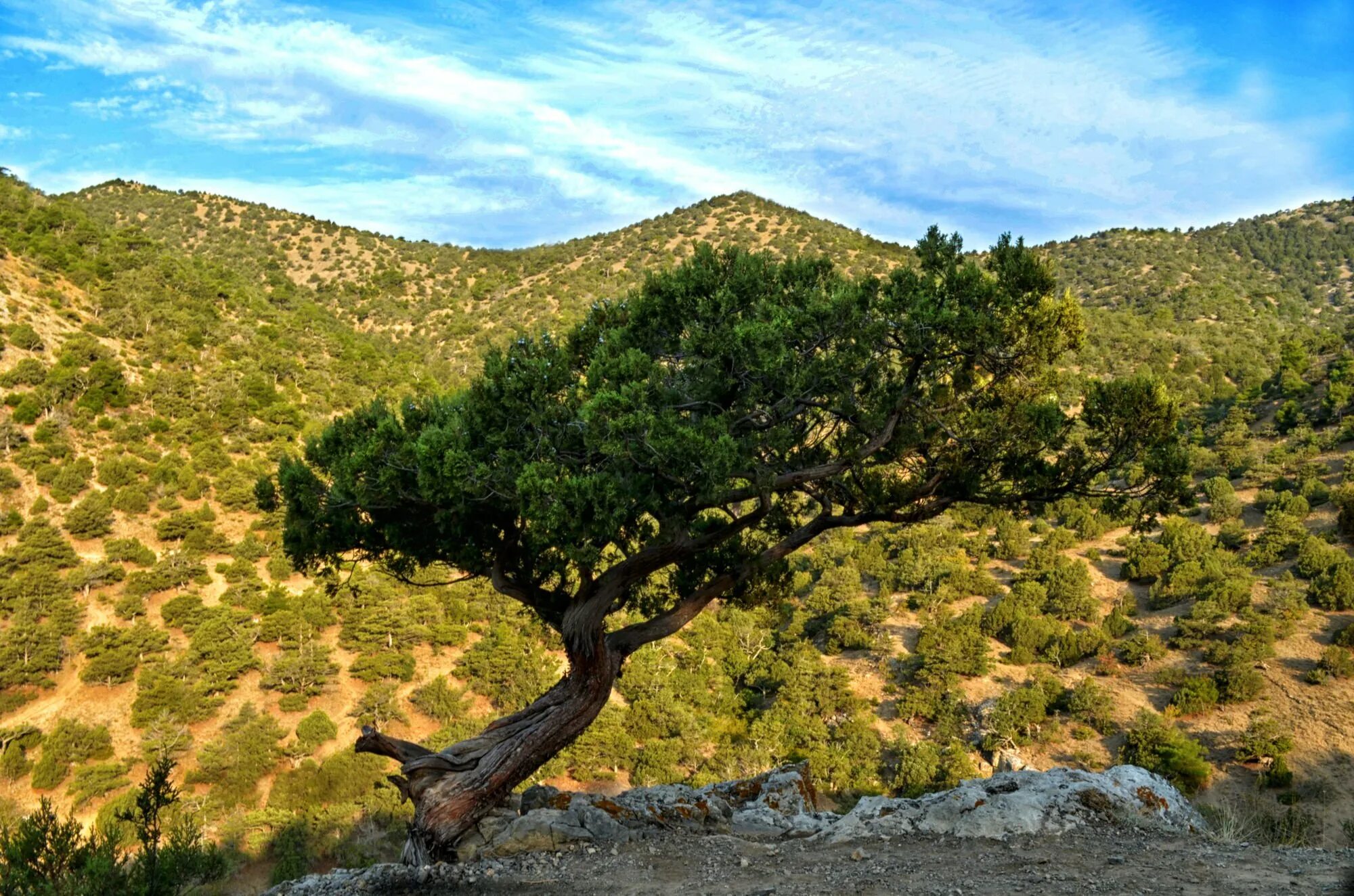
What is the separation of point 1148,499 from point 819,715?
58.2ft

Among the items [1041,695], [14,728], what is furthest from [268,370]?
[1041,695]

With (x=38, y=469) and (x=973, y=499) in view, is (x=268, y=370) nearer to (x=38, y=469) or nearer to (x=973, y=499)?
(x=38, y=469)

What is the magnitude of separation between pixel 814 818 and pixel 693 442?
5009 millimetres

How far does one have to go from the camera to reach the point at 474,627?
98.5 ft

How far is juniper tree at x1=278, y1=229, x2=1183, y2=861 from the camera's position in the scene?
8266 mm

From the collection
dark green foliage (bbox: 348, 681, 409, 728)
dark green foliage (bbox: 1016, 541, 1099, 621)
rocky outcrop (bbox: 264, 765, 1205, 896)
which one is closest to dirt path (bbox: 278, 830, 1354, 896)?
rocky outcrop (bbox: 264, 765, 1205, 896)

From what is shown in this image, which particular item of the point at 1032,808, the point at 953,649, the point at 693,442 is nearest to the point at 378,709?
the point at 953,649

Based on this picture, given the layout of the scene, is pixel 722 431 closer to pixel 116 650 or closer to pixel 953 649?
pixel 953 649

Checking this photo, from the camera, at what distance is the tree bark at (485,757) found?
846cm

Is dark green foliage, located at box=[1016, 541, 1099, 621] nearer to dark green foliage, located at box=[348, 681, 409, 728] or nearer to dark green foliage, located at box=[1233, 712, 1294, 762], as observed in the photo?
dark green foliage, located at box=[1233, 712, 1294, 762]

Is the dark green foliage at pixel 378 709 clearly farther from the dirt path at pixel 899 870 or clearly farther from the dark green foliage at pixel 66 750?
the dirt path at pixel 899 870

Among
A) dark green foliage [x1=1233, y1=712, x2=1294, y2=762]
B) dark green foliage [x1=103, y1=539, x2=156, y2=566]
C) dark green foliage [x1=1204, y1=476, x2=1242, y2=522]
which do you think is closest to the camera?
dark green foliage [x1=1233, y1=712, x2=1294, y2=762]

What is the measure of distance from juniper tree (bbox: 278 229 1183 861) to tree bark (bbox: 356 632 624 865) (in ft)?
0.07

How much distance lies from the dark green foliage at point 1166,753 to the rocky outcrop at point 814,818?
1218cm
